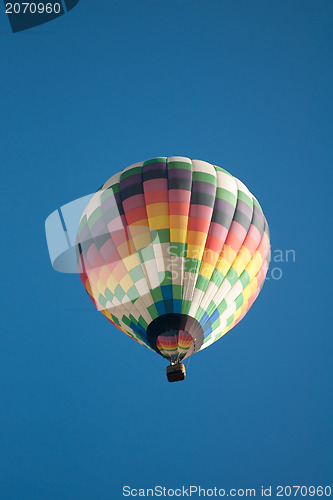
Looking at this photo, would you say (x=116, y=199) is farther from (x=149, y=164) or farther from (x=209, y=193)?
(x=209, y=193)

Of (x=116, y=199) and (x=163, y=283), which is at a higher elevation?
(x=116, y=199)

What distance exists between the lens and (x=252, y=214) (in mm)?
12422

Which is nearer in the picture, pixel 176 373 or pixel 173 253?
pixel 176 373

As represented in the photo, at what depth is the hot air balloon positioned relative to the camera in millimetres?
10984

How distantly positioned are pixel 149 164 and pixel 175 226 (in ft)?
5.67

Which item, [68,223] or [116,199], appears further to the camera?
[68,223]

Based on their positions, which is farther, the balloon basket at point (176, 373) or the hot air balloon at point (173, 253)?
the hot air balloon at point (173, 253)

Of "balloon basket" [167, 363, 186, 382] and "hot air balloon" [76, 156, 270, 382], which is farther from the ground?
"hot air balloon" [76, 156, 270, 382]

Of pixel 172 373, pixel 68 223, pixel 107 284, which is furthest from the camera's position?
pixel 68 223

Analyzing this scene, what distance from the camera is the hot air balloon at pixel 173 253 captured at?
432 inches

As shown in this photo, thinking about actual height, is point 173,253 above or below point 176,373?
above

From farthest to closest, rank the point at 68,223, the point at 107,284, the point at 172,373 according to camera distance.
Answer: the point at 68,223, the point at 107,284, the point at 172,373

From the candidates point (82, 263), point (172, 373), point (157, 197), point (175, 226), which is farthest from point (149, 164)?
point (172, 373)

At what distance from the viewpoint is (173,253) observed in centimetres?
1112
